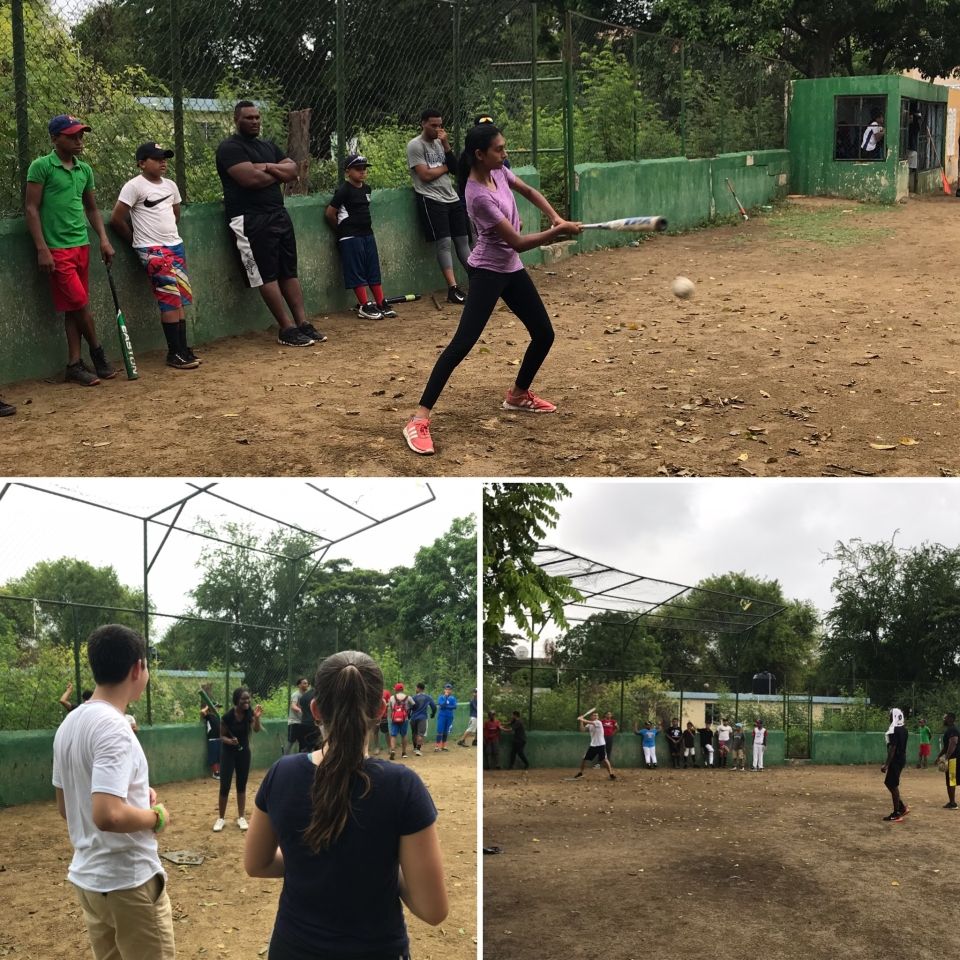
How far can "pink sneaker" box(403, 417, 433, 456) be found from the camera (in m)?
6.68

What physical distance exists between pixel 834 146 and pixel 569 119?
40.0 feet

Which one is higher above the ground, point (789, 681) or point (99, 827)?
point (99, 827)

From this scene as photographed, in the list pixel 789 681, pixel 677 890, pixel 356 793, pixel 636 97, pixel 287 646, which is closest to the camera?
pixel 356 793

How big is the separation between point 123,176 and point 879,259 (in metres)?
9.77

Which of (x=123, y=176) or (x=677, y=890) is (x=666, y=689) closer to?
(x=677, y=890)

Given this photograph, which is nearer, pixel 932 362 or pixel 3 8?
pixel 3 8

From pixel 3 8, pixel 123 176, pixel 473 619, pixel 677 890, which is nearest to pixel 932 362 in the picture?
pixel 677 890

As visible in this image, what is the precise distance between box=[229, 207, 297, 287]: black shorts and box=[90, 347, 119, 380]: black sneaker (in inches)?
62.1

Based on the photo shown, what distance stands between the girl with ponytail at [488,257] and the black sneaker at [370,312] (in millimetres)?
3945

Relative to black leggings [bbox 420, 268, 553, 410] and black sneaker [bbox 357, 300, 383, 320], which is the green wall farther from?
black leggings [bbox 420, 268, 553, 410]

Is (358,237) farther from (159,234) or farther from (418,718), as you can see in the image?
(418,718)

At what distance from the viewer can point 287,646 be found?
433 inches

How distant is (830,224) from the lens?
19.0 metres

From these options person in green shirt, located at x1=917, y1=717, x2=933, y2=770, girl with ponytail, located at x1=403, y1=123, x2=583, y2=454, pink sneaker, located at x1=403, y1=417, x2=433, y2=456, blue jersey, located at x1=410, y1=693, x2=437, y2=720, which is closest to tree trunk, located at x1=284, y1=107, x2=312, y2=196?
girl with ponytail, located at x1=403, y1=123, x2=583, y2=454
